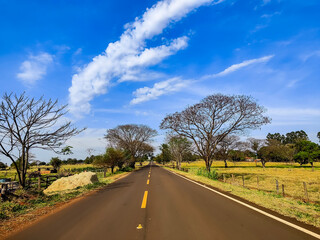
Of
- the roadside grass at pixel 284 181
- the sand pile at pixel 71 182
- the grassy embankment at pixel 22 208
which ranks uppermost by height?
the grassy embankment at pixel 22 208

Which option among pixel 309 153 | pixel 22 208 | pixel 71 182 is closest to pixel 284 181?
pixel 71 182

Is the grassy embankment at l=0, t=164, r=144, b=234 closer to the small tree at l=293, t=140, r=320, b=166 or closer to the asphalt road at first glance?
the asphalt road

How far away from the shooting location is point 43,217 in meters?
6.08

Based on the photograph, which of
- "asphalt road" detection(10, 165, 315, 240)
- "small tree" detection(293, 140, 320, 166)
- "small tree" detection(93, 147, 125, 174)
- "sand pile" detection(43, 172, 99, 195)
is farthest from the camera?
"small tree" detection(293, 140, 320, 166)

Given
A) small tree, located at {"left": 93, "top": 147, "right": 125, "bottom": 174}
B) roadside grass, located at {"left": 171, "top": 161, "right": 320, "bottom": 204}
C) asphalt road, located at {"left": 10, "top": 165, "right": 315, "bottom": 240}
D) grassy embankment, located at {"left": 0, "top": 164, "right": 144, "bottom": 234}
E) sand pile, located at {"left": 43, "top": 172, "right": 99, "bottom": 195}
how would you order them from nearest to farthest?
asphalt road, located at {"left": 10, "top": 165, "right": 315, "bottom": 240}
grassy embankment, located at {"left": 0, "top": 164, "right": 144, "bottom": 234}
roadside grass, located at {"left": 171, "top": 161, "right": 320, "bottom": 204}
sand pile, located at {"left": 43, "top": 172, "right": 99, "bottom": 195}
small tree, located at {"left": 93, "top": 147, "right": 125, "bottom": 174}

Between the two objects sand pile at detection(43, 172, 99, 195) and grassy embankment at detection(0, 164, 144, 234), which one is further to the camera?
sand pile at detection(43, 172, 99, 195)

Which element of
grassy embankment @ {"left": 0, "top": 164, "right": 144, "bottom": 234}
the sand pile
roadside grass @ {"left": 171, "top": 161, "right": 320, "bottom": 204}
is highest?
grassy embankment @ {"left": 0, "top": 164, "right": 144, "bottom": 234}

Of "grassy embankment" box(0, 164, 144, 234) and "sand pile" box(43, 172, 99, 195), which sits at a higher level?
"grassy embankment" box(0, 164, 144, 234)

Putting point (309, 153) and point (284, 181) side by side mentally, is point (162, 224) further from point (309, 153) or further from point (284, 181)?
point (309, 153)

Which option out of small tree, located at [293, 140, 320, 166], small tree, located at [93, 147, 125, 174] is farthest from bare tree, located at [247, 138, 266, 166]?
small tree, located at [93, 147, 125, 174]

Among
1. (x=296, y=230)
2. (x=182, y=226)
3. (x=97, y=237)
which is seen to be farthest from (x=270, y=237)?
(x=97, y=237)

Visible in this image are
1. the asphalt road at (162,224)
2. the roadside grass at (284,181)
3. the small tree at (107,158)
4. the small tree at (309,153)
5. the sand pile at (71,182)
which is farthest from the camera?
the small tree at (309,153)

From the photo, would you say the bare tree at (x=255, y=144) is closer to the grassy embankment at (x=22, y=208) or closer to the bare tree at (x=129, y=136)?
the bare tree at (x=129, y=136)

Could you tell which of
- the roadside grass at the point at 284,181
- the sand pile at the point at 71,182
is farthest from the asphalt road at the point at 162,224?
the sand pile at the point at 71,182
